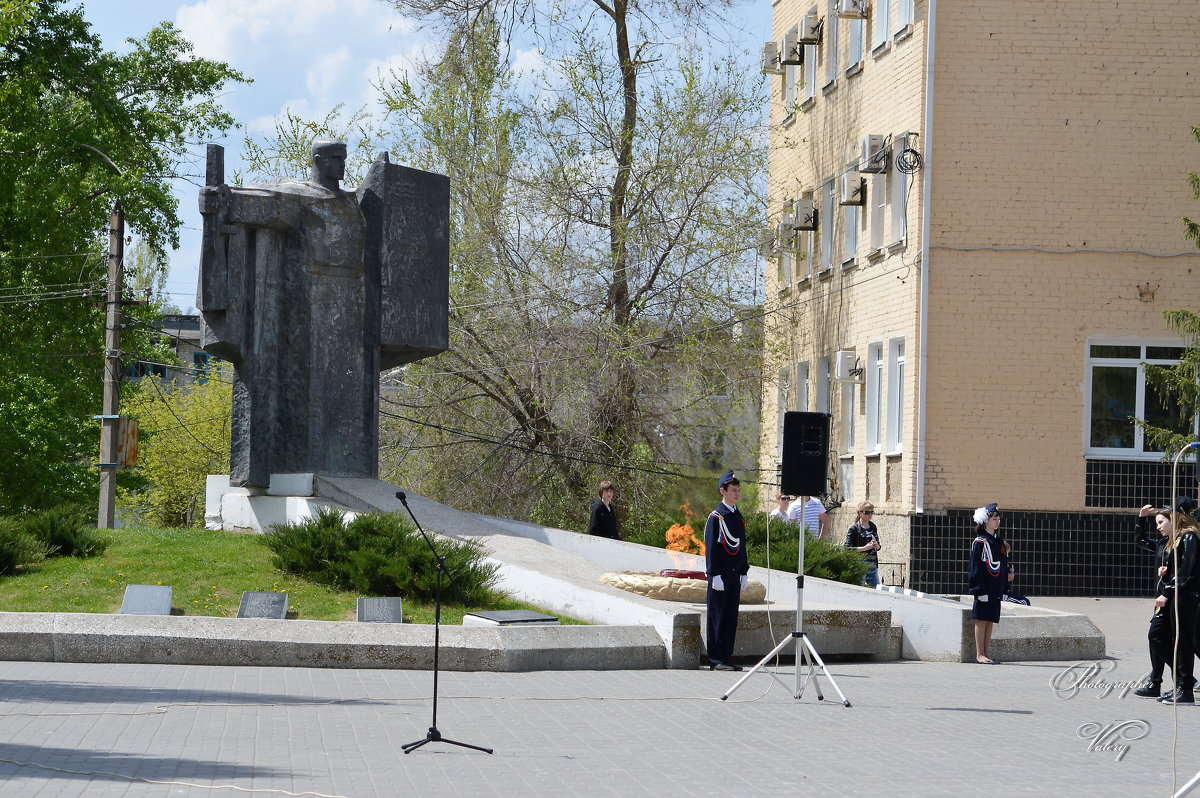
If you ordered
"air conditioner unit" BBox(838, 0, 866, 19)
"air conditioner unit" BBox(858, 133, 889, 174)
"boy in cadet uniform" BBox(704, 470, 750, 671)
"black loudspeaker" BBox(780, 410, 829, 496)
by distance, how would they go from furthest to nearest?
"air conditioner unit" BBox(838, 0, 866, 19) → "air conditioner unit" BBox(858, 133, 889, 174) → "boy in cadet uniform" BBox(704, 470, 750, 671) → "black loudspeaker" BBox(780, 410, 829, 496)

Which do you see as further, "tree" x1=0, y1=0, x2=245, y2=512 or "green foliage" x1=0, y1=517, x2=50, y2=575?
"tree" x1=0, y1=0, x2=245, y2=512

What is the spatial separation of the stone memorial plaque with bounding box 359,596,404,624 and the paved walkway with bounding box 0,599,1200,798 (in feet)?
4.54

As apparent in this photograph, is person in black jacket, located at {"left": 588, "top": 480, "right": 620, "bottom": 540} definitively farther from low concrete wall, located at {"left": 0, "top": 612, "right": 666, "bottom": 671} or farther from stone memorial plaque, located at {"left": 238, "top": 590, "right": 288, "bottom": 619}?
low concrete wall, located at {"left": 0, "top": 612, "right": 666, "bottom": 671}

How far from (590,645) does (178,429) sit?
148ft

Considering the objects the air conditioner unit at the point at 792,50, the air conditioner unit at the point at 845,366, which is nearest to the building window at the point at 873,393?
the air conditioner unit at the point at 845,366

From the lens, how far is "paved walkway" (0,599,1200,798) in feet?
26.8

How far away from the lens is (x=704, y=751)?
9.42 metres

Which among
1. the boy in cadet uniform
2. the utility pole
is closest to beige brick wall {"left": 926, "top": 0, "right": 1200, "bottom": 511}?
the boy in cadet uniform

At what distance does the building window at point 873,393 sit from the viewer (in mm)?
28469

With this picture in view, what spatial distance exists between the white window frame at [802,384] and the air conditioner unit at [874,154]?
6197 millimetres

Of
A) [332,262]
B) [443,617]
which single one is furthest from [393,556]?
[332,262]

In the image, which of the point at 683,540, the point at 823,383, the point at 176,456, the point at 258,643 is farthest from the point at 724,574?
the point at 176,456

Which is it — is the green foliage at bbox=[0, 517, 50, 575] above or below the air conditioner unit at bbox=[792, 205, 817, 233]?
below

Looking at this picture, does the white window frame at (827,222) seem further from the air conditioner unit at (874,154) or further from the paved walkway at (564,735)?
the paved walkway at (564,735)
